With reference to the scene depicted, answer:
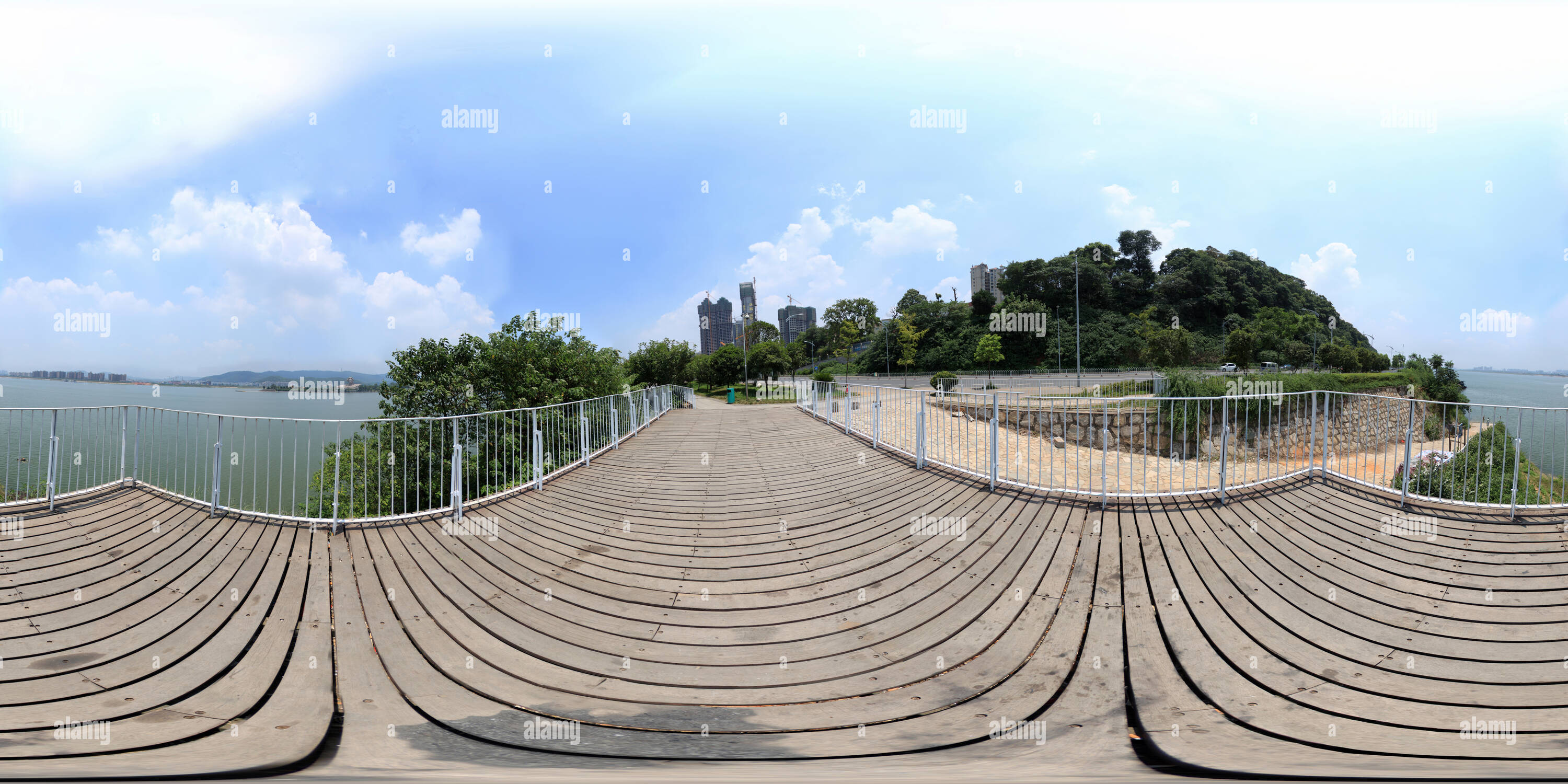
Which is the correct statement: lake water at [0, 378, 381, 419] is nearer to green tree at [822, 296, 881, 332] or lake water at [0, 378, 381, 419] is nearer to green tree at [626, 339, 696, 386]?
green tree at [626, 339, 696, 386]

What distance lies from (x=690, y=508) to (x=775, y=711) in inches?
140

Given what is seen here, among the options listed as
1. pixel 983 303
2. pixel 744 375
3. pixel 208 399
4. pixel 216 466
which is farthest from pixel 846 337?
pixel 208 399

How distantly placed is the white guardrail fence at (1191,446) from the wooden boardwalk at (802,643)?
56cm

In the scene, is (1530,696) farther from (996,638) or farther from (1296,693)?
(996,638)

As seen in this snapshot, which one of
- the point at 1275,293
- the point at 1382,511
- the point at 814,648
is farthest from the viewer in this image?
the point at 1275,293

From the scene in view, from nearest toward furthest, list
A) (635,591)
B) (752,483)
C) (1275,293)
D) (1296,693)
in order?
(1296,693), (635,591), (752,483), (1275,293)

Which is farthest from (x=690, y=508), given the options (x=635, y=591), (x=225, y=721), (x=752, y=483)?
(x=225, y=721)

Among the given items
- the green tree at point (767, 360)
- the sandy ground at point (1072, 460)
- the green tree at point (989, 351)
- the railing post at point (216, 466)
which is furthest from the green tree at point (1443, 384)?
the railing post at point (216, 466)

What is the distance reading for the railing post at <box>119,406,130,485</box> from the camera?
6617 mm

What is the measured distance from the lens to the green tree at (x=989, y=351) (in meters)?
50.1

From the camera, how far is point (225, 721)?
3.10 metres

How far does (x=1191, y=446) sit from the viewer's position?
17672mm

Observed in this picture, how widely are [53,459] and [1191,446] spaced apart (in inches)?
940

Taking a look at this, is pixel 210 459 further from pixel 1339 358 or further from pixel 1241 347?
pixel 1339 358
